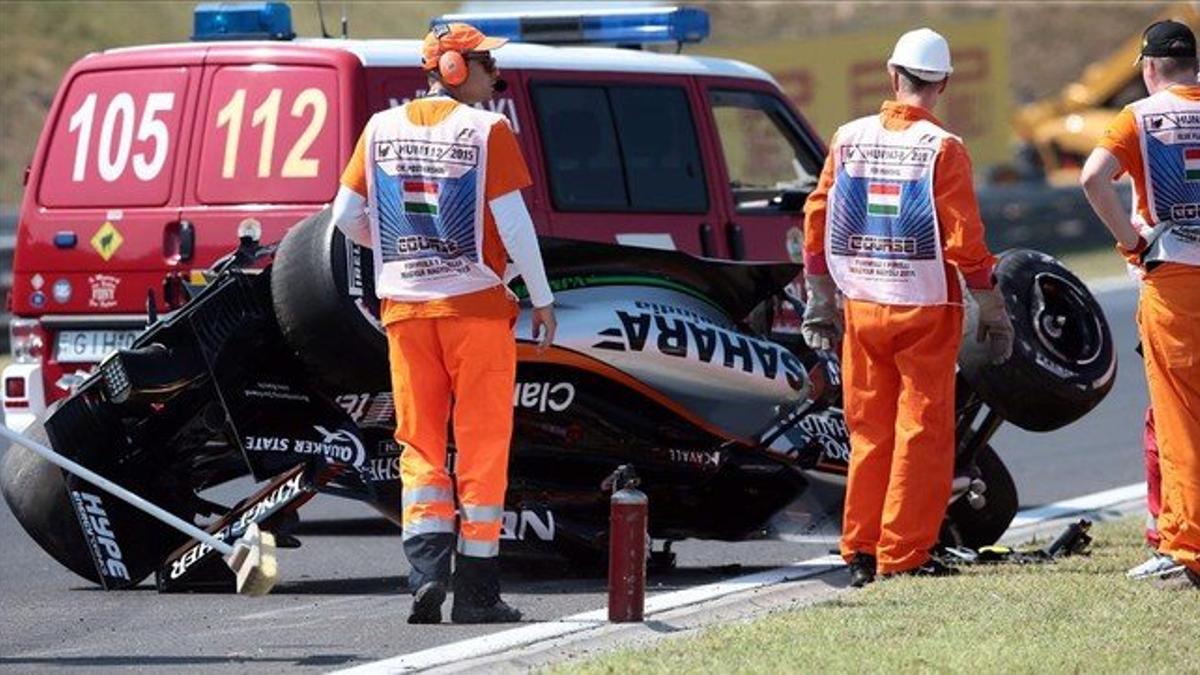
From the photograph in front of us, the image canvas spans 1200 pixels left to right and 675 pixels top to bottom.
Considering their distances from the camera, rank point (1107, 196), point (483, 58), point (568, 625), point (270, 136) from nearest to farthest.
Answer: point (568, 625), point (483, 58), point (1107, 196), point (270, 136)

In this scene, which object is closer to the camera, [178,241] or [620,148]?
[178,241]

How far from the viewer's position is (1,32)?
1341 inches

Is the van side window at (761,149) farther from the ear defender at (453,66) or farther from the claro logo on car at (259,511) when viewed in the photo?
the ear defender at (453,66)

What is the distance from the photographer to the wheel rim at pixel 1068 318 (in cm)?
976

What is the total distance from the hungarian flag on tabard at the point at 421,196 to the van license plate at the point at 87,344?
2.94m

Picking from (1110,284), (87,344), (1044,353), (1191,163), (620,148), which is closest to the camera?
(1191,163)

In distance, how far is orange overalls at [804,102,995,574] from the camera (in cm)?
876

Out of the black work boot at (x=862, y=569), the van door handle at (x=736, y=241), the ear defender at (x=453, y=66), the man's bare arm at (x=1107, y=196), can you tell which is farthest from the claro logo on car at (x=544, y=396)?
the van door handle at (x=736, y=241)

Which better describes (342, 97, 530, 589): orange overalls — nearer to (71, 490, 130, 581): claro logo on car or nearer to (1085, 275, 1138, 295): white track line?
(71, 490, 130, 581): claro logo on car

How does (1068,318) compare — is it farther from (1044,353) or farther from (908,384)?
(908,384)

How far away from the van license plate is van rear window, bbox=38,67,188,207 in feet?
1.76

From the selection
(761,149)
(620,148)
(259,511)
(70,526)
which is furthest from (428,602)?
(761,149)

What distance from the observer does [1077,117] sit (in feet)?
→ 134

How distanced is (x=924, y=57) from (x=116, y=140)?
379 cm
